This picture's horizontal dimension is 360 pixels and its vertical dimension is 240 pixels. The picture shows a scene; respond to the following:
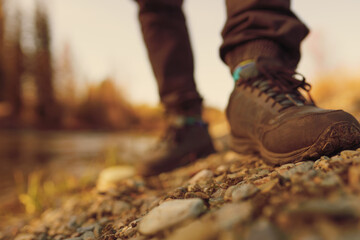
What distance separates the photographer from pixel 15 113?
883 inches

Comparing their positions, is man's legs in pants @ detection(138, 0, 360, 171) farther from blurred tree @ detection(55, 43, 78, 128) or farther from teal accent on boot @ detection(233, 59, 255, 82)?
blurred tree @ detection(55, 43, 78, 128)

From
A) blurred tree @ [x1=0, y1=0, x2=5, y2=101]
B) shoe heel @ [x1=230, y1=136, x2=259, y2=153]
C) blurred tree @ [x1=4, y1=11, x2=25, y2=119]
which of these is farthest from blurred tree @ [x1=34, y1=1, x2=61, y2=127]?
shoe heel @ [x1=230, y1=136, x2=259, y2=153]

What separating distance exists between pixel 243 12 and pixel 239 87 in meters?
0.39

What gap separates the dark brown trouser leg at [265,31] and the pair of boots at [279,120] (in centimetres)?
7

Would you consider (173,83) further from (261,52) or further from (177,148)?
(261,52)

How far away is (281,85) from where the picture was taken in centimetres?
110

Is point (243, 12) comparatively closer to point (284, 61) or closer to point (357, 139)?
point (284, 61)

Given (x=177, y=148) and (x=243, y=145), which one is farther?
(x=177, y=148)

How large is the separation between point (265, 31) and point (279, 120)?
47 centimetres

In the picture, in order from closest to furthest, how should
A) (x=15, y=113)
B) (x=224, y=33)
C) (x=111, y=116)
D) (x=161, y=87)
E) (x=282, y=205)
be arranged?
(x=282, y=205)
(x=224, y=33)
(x=161, y=87)
(x=15, y=113)
(x=111, y=116)

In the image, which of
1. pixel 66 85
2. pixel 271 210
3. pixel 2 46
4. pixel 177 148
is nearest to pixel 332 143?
pixel 271 210

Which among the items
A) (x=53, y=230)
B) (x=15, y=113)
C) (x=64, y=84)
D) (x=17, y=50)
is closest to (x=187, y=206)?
(x=53, y=230)

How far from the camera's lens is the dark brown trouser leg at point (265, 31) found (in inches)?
45.8

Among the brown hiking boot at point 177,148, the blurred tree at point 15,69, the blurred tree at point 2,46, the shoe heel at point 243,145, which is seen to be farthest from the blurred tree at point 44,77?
the shoe heel at point 243,145
